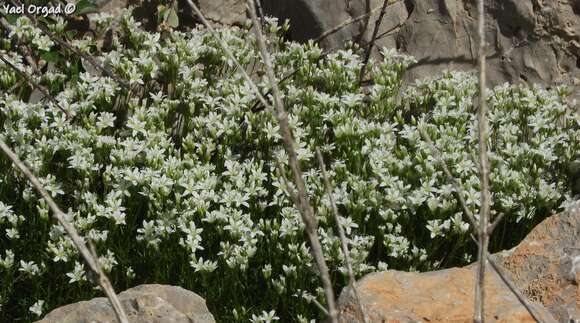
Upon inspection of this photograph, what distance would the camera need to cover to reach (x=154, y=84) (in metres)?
6.81

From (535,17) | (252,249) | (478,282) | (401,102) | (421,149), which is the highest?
(535,17)

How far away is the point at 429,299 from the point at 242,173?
64.7 inches

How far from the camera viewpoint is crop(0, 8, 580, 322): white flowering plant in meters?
5.38

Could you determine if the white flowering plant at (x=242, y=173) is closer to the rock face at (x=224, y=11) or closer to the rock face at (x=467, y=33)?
the rock face at (x=467, y=33)

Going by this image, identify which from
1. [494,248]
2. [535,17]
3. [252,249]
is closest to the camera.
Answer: [252,249]

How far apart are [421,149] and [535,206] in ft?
→ 2.56

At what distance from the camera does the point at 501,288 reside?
15.1ft

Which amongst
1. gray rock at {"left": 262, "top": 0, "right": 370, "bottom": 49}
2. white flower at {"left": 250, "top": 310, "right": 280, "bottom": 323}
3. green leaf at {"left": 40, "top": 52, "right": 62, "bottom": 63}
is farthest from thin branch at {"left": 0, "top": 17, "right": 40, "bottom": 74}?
white flower at {"left": 250, "top": 310, "right": 280, "bottom": 323}

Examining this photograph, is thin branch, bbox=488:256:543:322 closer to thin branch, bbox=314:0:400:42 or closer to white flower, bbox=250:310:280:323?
white flower, bbox=250:310:280:323

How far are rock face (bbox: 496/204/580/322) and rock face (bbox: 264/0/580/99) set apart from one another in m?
2.23

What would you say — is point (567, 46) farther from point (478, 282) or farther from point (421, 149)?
point (478, 282)

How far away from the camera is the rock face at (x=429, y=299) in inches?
173

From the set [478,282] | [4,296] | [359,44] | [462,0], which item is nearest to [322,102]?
[359,44]

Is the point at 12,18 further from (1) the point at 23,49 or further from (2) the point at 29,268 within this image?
(2) the point at 29,268
